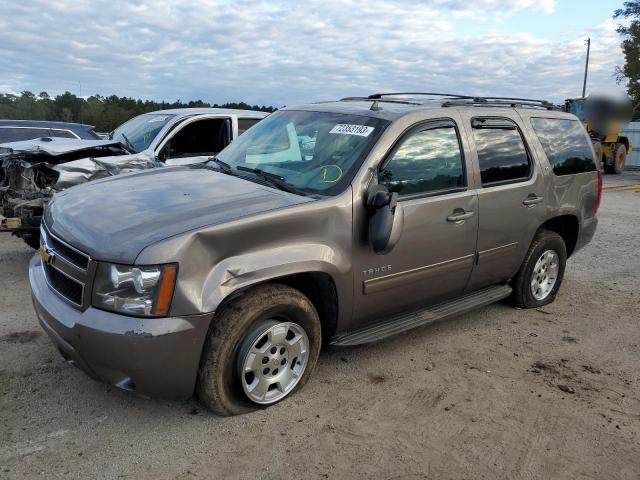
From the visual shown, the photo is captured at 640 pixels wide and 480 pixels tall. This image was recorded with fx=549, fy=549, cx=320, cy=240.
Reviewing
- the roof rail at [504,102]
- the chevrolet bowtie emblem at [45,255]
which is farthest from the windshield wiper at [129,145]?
the roof rail at [504,102]

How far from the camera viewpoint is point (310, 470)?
2762 mm

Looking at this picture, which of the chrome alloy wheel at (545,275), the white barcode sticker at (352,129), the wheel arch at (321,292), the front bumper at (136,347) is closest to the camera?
the front bumper at (136,347)

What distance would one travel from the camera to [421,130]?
3900mm

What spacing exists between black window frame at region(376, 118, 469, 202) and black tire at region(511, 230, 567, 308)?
4.15 feet

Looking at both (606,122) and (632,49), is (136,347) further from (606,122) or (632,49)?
(632,49)

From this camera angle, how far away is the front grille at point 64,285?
292 cm

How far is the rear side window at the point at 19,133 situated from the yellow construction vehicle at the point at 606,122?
1193 cm

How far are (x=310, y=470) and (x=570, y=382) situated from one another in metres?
2.08

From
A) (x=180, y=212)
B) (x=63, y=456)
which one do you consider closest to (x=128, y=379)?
(x=63, y=456)

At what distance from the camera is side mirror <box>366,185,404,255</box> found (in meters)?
3.34

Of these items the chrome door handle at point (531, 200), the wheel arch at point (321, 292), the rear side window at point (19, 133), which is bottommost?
the wheel arch at point (321, 292)

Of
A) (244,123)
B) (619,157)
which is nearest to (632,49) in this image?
(619,157)

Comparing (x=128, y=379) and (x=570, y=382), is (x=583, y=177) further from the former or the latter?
(x=128, y=379)

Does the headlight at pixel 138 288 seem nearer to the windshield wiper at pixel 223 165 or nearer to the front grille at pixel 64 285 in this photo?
the front grille at pixel 64 285
